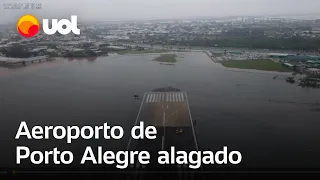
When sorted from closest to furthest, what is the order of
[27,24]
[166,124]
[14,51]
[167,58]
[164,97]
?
[166,124] < [164,97] < [27,24] < [14,51] < [167,58]

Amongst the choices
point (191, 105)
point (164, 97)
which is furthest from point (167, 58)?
point (191, 105)

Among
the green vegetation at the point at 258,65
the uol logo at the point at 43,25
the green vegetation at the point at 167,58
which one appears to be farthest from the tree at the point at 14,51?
the green vegetation at the point at 258,65

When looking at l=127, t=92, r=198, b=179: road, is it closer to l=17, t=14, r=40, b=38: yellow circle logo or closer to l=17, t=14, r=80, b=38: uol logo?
l=17, t=14, r=80, b=38: uol logo

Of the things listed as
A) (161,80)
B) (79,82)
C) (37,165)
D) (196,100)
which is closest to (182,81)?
(161,80)

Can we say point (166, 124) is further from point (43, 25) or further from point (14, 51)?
point (14, 51)

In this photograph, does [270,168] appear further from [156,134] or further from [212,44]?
[212,44]

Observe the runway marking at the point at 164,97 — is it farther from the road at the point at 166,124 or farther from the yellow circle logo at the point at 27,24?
the yellow circle logo at the point at 27,24
